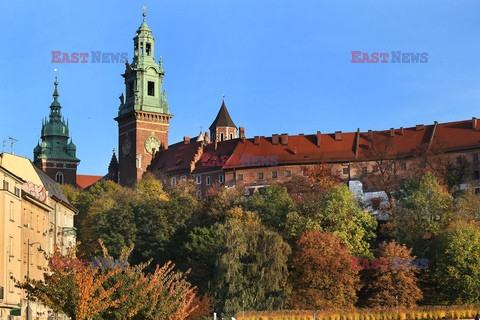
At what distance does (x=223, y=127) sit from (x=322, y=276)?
93129 mm

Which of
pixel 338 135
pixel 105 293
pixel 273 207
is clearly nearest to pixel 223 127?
pixel 338 135

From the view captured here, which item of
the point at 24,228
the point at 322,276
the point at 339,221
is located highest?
the point at 339,221

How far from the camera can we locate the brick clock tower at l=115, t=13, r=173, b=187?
488 feet

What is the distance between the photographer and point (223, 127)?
17312 cm

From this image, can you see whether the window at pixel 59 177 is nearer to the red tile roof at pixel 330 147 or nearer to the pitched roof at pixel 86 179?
the pitched roof at pixel 86 179

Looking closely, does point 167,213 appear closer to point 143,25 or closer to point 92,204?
point 92,204

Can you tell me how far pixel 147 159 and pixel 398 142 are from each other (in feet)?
134

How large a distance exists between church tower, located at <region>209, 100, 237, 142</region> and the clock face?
2227 centimetres

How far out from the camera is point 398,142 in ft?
420

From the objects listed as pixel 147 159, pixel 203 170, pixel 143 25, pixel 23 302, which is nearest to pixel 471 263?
pixel 23 302

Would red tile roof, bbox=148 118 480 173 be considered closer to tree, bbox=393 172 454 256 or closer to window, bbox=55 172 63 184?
tree, bbox=393 172 454 256

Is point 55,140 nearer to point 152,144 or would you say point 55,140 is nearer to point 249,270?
point 152,144

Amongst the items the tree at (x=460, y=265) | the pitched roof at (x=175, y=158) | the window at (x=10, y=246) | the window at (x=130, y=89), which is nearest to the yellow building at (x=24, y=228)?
the window at (x=10, y=246)

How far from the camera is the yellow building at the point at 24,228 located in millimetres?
54281
